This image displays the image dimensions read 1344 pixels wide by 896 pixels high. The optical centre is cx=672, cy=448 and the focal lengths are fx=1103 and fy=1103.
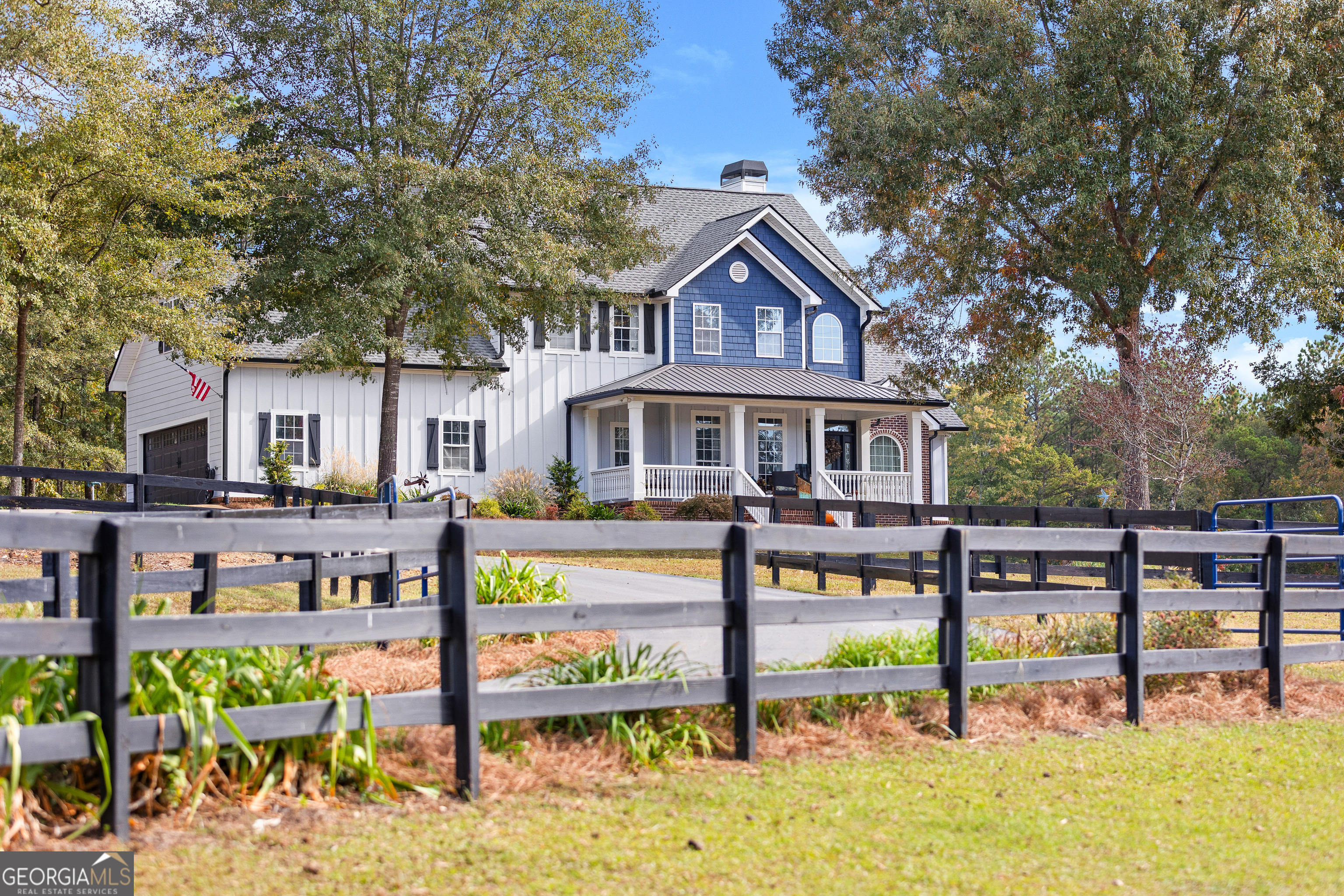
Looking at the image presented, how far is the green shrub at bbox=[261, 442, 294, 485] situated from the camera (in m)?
24.9

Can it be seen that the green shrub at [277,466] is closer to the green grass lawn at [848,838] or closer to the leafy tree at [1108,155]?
the leafy tree at [1108,155]

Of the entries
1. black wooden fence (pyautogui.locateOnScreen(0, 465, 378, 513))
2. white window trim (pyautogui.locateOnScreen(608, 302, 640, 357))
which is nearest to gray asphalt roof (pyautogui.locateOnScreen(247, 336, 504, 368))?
white window trim (pyautogui.locateOnScreen(608, 302, 640, 357))

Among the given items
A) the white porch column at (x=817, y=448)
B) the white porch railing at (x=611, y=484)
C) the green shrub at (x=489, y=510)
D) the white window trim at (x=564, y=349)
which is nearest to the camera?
the green shrub at (x=489, y=510)

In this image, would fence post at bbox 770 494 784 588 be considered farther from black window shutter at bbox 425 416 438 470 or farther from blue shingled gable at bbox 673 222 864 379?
blue shingled gable at bbox 673 222 864 379

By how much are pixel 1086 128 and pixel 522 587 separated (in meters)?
19.4

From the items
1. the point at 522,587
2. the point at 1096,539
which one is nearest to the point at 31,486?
the point at 522,587

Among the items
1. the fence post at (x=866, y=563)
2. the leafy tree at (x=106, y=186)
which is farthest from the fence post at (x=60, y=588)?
the leafy tree at (x=106, y=186)

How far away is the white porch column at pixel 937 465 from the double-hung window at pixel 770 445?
5.74 m

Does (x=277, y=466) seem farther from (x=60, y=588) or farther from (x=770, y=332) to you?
(x=60, y=588)

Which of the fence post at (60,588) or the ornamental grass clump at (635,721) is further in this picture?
the fence post at (60,588)

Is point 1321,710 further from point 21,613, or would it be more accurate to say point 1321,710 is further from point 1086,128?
point 1086,128

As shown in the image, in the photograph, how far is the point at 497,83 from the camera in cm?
2334

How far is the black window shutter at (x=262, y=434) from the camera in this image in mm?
26078

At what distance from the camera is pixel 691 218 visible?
34.0m
